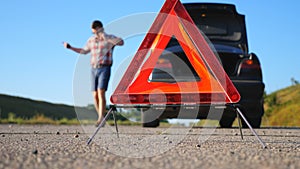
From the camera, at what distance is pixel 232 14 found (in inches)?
360

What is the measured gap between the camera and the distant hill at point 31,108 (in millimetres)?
20247

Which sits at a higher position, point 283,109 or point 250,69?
point 250,69

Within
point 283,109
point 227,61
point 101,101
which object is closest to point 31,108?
point 283,109

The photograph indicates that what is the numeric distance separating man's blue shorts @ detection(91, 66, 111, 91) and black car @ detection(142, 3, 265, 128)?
2.80 feet

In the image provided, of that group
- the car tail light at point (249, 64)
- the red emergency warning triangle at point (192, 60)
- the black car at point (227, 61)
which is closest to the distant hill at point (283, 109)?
the black car at point (227, 61)

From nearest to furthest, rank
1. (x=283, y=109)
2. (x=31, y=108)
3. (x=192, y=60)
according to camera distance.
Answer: (x=192, y=60), (x=283, y=109), (x=31, y=108)

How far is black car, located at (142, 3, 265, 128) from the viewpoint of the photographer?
25.4 ft

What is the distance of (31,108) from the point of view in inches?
883

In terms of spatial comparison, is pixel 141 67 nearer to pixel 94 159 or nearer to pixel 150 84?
pixel 150 84

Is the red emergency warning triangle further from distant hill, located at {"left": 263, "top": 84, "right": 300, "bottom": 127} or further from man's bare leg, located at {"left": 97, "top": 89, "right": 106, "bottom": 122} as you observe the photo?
distant hill, located at {"left": 263, "top": 84, "right": 300, "bottom": 127}

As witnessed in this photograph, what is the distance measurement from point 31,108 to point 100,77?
14892 millimetres

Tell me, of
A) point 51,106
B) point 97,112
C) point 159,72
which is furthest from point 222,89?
point 51,106

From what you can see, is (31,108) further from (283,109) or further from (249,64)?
(249,64)

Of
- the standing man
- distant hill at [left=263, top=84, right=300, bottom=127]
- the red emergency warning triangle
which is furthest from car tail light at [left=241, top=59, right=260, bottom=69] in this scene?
distant hill at [left=263, top=84, right=300, bottom=127]
